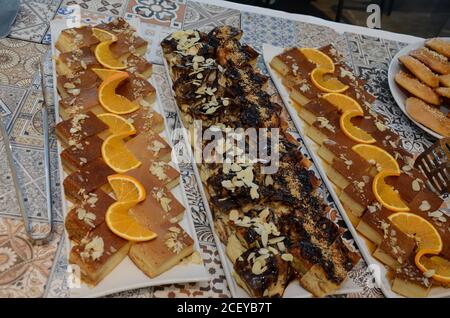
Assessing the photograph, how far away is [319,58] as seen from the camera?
8.59ft

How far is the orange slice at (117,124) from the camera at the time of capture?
2.03 meters

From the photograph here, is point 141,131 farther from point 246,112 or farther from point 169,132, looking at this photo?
point 246,112

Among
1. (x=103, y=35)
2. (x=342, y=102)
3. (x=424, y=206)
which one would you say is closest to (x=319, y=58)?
(x=342, y=102)

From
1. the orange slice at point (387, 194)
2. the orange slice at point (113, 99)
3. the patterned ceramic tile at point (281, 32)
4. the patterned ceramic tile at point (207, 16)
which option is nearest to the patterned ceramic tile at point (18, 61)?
the orange slice at point (113, 99)

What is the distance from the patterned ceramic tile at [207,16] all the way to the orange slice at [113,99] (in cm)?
80

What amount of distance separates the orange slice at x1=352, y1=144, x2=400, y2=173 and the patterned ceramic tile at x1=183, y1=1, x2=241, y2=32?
112cm

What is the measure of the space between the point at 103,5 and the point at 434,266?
211 centimetres

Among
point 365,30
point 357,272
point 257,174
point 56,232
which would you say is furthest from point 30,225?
point 365,30

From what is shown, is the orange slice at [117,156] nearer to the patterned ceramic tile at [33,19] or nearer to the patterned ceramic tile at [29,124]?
the patterned ceramic tile at [29,124]

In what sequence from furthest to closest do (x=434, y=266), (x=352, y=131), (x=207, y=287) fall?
(x=352, y=131) → (x=434, y=266) → (x=207, y=287)

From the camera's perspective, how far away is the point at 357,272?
1833 mm

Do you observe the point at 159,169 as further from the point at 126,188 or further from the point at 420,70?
the point at 420,70
